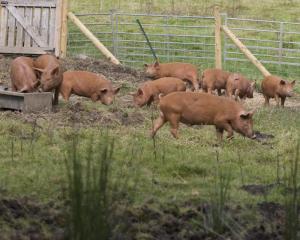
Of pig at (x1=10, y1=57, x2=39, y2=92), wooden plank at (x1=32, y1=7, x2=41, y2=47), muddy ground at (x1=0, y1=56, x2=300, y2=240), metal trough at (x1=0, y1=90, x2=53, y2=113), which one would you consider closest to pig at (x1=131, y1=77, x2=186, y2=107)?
pig at (x1=10, y1=57, x2=39, y2=92)

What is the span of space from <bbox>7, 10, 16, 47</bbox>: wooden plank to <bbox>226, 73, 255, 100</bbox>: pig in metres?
5.87

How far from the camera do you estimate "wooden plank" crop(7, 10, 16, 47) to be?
760 inches

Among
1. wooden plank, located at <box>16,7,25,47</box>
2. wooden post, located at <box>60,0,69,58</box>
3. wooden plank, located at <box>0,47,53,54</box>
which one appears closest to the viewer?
wooden plank, located at <box>0,47,53,54</box>

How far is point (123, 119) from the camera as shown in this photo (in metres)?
11.5

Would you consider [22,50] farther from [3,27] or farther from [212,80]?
[212,80]

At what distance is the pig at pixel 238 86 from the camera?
15.5 meters

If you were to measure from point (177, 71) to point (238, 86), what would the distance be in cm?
154

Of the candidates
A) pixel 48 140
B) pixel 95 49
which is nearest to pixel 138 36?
pixel 95 49

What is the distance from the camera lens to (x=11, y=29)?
19406 millimetres

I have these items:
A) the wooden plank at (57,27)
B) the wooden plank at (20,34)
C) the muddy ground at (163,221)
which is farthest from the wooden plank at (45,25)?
the muddy ground at (163,221)

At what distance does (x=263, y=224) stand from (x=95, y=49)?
14.7m

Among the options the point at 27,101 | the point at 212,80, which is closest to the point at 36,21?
the point at 212,80

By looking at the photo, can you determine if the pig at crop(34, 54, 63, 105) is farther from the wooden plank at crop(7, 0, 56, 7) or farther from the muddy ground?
the wooden plank at crop(7, 0, 56, 7)

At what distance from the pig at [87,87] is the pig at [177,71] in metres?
2.39
